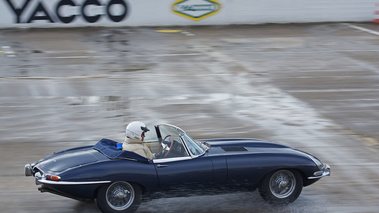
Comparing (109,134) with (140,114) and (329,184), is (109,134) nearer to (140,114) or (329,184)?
(140,114)

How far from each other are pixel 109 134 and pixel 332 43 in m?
12.9

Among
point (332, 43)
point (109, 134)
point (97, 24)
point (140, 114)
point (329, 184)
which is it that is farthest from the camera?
point (97, 24)

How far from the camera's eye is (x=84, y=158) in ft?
22.0

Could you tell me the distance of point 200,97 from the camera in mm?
13500

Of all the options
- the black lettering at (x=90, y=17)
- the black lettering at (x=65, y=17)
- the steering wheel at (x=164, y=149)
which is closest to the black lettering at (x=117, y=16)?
the black lettering at (x=90, y=17)

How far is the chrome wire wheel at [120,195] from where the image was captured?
6.51 meters

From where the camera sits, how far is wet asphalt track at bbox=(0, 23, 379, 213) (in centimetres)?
Result: 771

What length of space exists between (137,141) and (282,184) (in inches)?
79.7

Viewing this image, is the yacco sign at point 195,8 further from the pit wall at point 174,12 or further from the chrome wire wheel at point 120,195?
the chrome wire wheel at point 120,195

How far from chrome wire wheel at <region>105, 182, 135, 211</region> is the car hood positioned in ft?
1.38

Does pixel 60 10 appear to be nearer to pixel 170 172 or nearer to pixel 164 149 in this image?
pixel 164 149

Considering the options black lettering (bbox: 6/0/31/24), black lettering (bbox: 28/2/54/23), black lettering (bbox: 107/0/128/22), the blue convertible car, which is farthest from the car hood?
black lettering (bbox: 6/0/31/24)

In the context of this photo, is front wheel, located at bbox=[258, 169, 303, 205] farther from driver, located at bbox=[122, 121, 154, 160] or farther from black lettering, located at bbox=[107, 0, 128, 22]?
black lettering, located at bbox=[107, 0, 128, 22]

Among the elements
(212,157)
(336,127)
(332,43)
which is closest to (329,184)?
(212,157)
